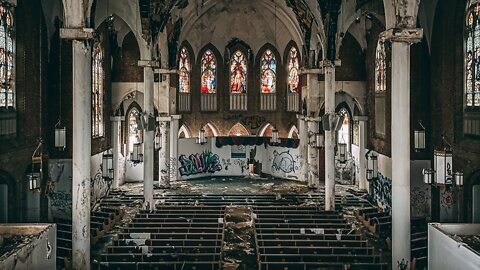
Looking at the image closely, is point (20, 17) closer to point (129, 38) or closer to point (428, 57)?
point (129, 38)

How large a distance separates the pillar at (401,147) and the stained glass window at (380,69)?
13902 millimetres

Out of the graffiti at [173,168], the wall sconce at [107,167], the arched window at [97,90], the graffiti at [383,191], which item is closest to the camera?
the wall sconce at [107,167]

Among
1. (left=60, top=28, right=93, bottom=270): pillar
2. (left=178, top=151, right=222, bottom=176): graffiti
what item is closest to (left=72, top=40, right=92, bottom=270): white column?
(left=60, top=28, right=93, bottom=270): pillar

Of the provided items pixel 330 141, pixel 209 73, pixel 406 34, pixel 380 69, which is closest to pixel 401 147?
pixel 406 34

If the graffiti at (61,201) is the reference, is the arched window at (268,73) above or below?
above

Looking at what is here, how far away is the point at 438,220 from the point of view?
82.0ft

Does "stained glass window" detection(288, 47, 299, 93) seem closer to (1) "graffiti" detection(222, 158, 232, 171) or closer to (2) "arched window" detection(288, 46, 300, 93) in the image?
(2) "arched window" detection(288, 46, 300, 93)

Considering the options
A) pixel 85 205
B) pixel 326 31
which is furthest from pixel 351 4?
pixel 85 205

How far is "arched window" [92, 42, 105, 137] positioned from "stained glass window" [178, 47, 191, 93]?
9128mm

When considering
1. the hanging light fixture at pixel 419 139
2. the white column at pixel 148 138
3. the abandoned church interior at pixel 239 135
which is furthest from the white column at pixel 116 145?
the hanging light fixture at pixel 419 139

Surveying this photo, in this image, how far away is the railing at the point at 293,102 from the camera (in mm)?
41188

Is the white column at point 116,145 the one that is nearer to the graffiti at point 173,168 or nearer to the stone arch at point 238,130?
the graffiti at point 173,168

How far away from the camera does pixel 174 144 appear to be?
37.8m

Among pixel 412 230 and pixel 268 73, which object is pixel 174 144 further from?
pixel 412 230
